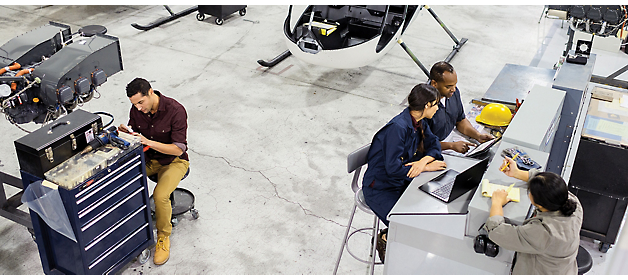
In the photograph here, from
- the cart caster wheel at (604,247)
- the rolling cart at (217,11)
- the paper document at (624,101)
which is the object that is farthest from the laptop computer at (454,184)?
the rolling cart at (217,11)

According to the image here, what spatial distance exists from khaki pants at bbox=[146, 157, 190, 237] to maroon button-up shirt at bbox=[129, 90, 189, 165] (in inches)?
6.5

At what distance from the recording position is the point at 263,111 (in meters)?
5.98

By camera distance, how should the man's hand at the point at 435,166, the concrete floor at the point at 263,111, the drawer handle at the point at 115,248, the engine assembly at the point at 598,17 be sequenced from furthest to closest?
the engine assembly at the point at 598,17
the concrete floor at the point at 263,111
the drawer handle at the point at 115,248
the man's hand at the point at 435,166

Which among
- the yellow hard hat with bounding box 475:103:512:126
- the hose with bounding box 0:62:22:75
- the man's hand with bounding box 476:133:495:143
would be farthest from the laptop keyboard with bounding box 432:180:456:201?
the hose with bounding box 0:62:22:75

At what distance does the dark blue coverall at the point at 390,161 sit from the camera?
10.4ft

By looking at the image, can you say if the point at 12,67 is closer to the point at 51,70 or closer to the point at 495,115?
the point at 51,70

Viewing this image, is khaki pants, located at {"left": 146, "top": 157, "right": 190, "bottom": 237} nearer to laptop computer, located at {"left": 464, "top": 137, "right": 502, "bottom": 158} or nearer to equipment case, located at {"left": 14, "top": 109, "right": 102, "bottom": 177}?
equipment case, located at {"left": 14, "top": 109, "right": 102, "bottom": 177}

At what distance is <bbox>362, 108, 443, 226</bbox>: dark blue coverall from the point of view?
3.16 m

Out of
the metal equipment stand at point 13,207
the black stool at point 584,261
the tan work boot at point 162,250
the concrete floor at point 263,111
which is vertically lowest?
the concrete floor at point 263,111

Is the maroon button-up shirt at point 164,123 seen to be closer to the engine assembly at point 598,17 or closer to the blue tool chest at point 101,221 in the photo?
the blue tool chest at point 101,221

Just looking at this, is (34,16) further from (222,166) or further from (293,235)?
(293,235)

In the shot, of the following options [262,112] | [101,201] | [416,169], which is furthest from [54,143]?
[262,112]

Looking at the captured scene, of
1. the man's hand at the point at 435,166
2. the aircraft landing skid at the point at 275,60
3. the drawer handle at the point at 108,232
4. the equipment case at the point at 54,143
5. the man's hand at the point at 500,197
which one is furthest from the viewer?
the aircraft landing skid at the point at 275,60
